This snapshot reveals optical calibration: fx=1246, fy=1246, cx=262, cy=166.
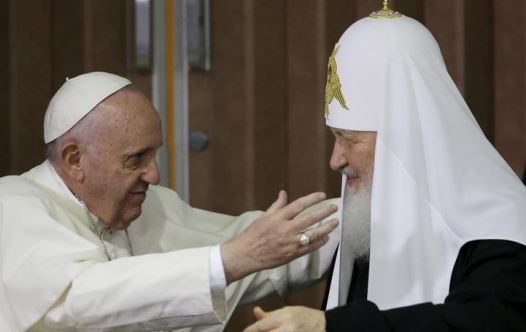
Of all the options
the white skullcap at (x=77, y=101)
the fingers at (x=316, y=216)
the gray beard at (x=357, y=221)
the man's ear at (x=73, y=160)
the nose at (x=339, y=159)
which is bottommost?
the gray beard at (x=357, y=221)

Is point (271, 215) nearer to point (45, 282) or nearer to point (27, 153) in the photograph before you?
point (45, 282)

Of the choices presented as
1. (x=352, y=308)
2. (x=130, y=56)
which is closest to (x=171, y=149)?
(x=130, y=56)

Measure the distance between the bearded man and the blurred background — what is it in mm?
1540

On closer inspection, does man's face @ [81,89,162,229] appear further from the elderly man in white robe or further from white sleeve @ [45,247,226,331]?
white sleeve @ [45,247,226,331]

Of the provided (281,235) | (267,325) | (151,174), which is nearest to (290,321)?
(267,325)

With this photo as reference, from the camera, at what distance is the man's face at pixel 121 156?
343 cm

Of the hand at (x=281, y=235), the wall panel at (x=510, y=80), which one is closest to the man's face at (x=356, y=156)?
the hand at (x=281, y=235)

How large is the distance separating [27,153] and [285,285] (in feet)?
5.16

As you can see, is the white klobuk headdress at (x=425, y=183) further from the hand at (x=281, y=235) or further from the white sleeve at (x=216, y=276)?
the white sleeve at (x=216, y=276)

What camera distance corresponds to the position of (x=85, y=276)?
310 cm

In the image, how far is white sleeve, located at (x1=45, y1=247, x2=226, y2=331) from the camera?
3.03 meters

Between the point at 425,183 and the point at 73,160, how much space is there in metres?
1.05

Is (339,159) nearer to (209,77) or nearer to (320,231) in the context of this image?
(320,231)

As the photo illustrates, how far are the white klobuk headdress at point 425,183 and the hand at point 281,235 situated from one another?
178 millimetres
